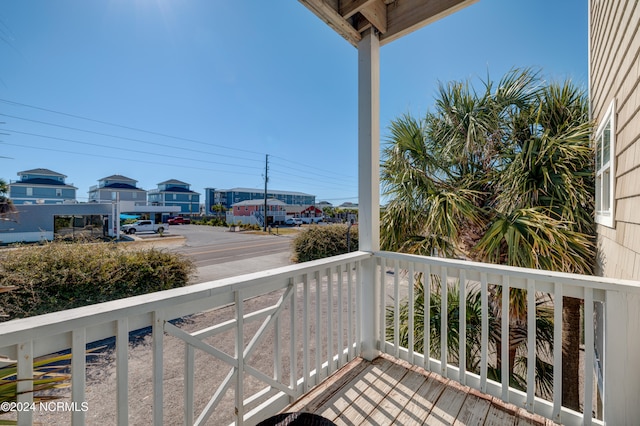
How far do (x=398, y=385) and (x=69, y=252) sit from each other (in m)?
3.23

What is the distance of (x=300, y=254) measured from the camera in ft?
25.5

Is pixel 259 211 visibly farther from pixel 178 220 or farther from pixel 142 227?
pixel 142 227

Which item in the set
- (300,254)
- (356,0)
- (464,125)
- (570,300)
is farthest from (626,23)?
(300,254)

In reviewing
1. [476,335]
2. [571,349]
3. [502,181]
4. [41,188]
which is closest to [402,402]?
[476,335]

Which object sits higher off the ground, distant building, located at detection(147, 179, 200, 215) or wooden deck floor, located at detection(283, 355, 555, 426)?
distant building, located at detection(147, 179, 200, 215)

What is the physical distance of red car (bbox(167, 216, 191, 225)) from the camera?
3.86 m

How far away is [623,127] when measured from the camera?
168 cm

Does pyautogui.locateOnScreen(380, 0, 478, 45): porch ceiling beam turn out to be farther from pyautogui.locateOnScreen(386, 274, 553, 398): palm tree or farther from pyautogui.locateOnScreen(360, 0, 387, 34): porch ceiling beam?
pyautogui.locateOnScreen(386, 274, 553, 398): palm tree

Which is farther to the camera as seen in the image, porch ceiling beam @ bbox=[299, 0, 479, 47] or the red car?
the red car

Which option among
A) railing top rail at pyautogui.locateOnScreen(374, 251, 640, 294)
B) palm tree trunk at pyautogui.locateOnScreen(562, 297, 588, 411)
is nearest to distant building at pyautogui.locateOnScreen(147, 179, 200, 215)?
railing top rail at pyautogui.locateOnScreen(374, 251, 640, 294)

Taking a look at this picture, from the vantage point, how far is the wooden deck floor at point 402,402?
4.95 ft

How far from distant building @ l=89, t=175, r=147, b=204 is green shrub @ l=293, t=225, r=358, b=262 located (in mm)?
5321

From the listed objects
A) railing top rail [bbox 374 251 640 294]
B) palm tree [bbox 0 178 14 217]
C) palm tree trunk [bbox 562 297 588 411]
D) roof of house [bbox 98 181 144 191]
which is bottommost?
palm tree trunk [bbox 562 297 588 411]

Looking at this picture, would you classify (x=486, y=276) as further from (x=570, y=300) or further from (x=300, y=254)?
(x=300, y=254)
